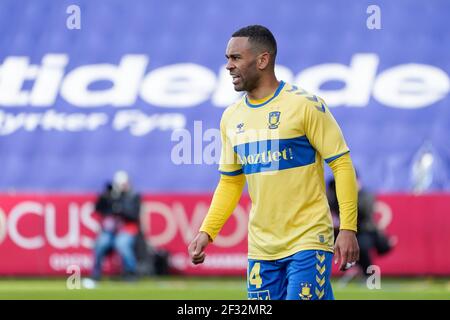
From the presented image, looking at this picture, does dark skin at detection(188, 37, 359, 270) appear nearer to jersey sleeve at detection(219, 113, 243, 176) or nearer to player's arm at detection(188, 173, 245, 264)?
player's arm at detection(188, 173, 245, 264)

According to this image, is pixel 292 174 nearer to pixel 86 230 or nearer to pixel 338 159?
pixel 338 159

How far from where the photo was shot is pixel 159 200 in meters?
20.1

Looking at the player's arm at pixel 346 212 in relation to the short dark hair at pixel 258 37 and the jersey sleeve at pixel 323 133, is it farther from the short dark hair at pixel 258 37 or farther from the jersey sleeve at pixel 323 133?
the short dark hair at pixel 258 37

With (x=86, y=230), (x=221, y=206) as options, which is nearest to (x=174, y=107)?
(x=86, y=230)

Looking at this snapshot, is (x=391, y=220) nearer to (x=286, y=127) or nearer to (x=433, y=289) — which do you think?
(x=433, y=289)

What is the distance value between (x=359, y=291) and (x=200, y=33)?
824 centimetres

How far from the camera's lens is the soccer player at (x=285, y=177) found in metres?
6.75

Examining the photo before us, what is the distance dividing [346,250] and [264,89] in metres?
1.21

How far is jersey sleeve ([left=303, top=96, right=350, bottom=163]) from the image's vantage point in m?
6.79

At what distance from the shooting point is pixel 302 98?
22.8 ft

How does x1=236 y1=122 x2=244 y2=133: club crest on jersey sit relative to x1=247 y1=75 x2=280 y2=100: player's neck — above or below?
below

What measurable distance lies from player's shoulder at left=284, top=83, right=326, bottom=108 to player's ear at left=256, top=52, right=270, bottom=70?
0.20 m

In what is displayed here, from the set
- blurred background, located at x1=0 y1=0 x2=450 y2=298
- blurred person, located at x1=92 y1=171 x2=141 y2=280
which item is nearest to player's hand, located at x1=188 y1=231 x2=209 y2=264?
blurred person, located at x1=92 y1=171 x2=141 y2=280

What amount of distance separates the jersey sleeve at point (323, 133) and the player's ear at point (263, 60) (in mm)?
429
